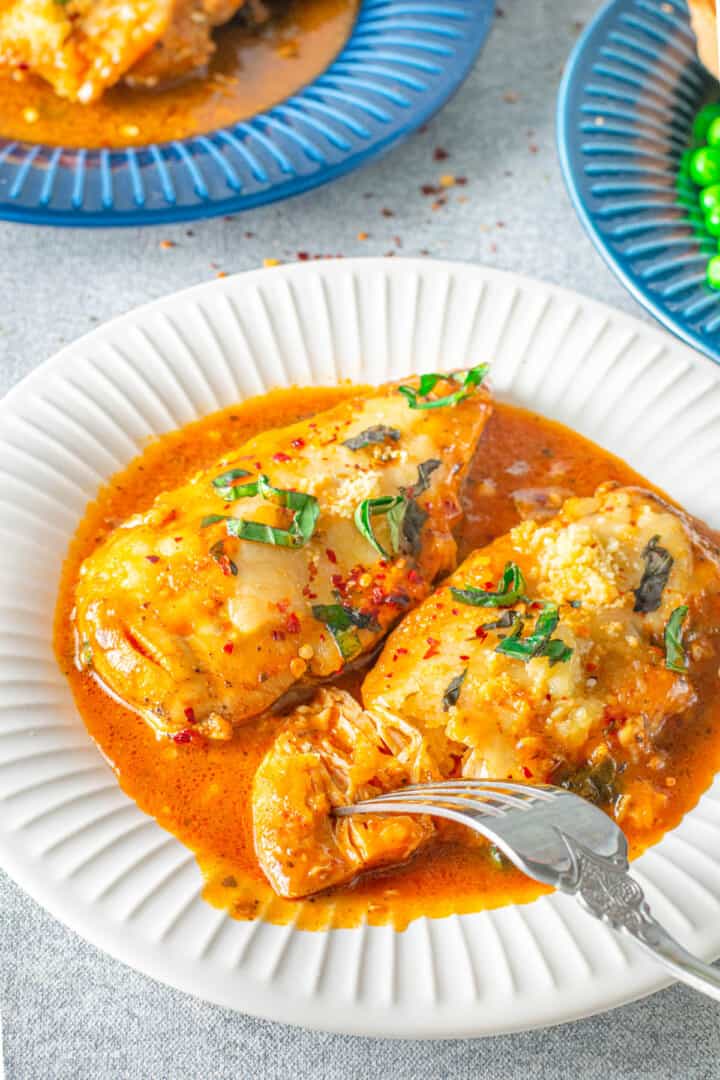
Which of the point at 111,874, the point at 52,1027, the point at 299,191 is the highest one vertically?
the point at 299,191

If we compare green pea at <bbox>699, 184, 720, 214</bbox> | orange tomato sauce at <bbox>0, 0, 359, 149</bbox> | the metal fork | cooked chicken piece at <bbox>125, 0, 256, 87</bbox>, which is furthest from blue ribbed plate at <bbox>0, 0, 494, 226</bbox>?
the metal fork

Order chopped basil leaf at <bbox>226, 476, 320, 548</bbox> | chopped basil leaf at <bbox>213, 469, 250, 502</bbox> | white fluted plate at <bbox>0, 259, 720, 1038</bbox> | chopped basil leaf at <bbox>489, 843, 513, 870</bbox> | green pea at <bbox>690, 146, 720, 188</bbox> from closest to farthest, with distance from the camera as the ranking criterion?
white fluted plate at <bbox>0, 259, 720, 1038</bbox> < chopped basil leaf at <bbox>489, 843, 513, 870</bbox> < chopped basil leaf at <bbox>226, 476, 320, 548</bbox> < chopped basil leaf at <bbox>213, 469, 250, 502</bbox> < green pea at <bbox>690, 146, 720, 188</bbox>

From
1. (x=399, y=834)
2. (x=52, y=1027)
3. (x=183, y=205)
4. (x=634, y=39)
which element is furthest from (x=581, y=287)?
(x=52, y=1027)

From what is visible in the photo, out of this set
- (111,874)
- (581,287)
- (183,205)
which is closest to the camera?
(111,874)

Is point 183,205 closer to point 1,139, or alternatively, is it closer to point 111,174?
point 111,174

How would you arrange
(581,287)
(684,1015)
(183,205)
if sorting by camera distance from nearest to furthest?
(684,1015) < (183,205) < (581,287)

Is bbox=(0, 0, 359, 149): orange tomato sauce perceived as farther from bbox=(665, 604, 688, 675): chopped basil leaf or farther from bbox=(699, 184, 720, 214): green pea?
bbox=(665, 604, 688, 675): chopped basil leaf

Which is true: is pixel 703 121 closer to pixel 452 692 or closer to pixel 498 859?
pixel 452 692

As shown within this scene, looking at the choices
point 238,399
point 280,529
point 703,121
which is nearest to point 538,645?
point 280,529
